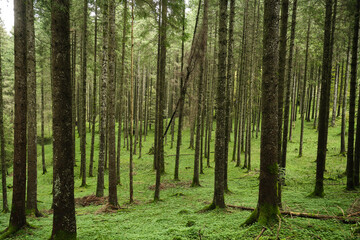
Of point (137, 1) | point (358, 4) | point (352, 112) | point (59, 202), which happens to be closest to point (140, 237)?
point (59, 202)

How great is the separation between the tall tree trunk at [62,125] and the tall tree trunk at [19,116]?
294 centimetres

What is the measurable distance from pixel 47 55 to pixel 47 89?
1010cm

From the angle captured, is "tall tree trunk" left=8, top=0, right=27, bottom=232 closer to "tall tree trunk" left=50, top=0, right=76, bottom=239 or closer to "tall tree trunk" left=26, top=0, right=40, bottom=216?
"tall tree trunk" left=26, top=0, right=40, bottom=216

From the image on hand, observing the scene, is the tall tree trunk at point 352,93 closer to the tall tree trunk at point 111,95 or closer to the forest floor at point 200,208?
the forest floor at point 200,208

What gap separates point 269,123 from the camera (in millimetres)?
4879

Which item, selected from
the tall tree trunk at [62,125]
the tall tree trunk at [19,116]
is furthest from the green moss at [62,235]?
the tall tree trunk at [19,116]

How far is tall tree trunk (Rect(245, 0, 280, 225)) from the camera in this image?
15.8ft

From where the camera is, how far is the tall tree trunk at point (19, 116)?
6.54 meters

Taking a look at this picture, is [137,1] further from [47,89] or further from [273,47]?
[47,89]

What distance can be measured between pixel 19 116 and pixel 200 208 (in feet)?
24.5

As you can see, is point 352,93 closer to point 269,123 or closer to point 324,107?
point 324,107

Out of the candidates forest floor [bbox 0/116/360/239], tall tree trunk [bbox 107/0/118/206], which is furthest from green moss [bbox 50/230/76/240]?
tall tree trunk [bbox 107/0/118/206]

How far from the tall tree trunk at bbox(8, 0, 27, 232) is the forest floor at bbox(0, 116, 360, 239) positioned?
701mm

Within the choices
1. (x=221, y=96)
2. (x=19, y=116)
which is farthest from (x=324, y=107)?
(x=19, y=116)
